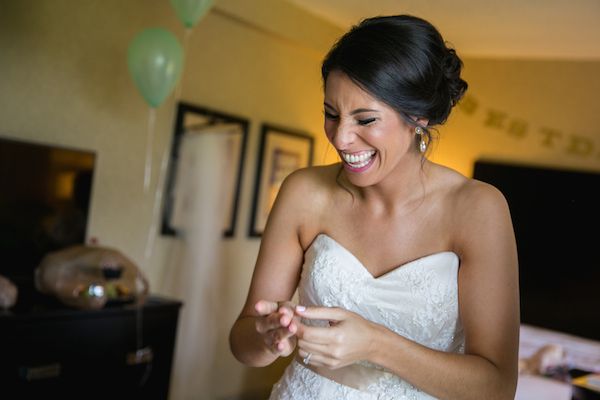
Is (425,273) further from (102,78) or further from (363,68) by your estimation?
(102,78)

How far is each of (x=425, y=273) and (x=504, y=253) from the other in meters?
0.18

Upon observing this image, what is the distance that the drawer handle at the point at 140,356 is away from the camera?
3546mm

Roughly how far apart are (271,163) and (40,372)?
2.28 meters

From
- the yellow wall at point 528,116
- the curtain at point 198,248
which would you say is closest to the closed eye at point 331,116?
the curtain at point 198,248

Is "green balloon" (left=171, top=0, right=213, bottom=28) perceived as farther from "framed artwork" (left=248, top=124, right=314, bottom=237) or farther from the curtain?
"framed artwork" (left=248, top=124, right=314, bottom=237)

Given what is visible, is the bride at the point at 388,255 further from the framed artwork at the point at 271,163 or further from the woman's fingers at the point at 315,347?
the framed artwork at the point at 271,163

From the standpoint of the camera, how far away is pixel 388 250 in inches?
64.9

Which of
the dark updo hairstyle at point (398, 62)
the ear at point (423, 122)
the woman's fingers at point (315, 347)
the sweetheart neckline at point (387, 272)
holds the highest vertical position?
the dark updo hairstyle at point (398, 62)

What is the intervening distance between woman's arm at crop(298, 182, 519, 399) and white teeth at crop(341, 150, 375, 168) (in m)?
0.23

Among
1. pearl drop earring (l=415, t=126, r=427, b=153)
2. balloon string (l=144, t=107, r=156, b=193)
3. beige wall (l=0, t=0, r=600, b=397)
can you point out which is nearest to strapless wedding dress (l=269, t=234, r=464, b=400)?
pearl drop earring (l=415, t=126, r=427, b=153)

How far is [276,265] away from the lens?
164cm

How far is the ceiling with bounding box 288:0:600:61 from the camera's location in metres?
3.97

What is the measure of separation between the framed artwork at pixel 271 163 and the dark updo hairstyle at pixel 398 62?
340cm

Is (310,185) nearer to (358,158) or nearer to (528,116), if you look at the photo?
(358,158)
